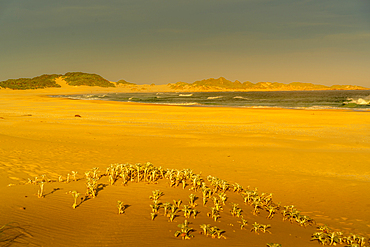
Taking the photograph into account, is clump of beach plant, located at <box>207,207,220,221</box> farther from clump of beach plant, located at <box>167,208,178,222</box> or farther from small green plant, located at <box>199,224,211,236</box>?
clump of beach plant, located at <box>167,208,178,222</box>

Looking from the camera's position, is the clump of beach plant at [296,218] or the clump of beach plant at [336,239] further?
the clump of beach plant at [296,218]

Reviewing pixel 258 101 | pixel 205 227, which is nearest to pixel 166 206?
pixel 205 227

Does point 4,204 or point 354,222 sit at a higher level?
point 4,204

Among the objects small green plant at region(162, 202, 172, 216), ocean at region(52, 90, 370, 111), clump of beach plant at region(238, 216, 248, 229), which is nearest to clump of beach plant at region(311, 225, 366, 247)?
clump of beach plant at region(238, 216, 248, 229)

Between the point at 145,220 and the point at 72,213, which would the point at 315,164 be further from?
the point at 72,213

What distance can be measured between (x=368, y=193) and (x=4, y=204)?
933 cm

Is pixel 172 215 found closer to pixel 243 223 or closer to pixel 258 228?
pixel 243 223

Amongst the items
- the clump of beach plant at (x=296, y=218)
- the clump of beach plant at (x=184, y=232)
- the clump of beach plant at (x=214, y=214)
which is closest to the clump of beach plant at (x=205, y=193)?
the clump of beach plant at (x=214, y=214)

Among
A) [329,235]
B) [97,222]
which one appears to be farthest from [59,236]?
[329,235]

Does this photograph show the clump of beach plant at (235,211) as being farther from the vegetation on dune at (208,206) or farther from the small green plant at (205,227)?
the small green plant at (205,227)

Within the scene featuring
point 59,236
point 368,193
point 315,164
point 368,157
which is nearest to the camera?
point 59,236

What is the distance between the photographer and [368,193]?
7.60 metres

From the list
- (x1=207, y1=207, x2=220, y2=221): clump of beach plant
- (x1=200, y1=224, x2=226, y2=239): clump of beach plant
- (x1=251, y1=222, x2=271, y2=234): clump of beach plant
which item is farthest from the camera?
(x1=207, y1=207, x2=220, y2=221): clump of beach plant

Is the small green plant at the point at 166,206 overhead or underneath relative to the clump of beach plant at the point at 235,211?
overhead
